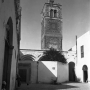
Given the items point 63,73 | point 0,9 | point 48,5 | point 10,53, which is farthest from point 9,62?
point 48,5

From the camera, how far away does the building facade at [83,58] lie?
68.2ft

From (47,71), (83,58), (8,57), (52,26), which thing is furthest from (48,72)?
(52,26)

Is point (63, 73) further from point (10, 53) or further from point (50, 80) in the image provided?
point (10, 53)

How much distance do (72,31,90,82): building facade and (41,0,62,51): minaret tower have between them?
49.2 feet

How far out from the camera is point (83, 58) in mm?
22250

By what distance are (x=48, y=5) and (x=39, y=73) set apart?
25.8 metres

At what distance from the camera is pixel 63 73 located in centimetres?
2175

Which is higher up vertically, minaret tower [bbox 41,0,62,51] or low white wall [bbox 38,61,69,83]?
minaret tower [bbox 41,0,62,51]

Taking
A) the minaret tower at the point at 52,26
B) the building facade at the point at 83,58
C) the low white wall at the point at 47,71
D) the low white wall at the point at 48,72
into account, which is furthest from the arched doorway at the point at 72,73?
the minaret tower at the point at 52,26

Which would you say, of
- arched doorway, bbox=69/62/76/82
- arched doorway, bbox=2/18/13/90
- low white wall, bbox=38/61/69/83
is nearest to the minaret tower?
arched doorway, bbox=69/62/76/82

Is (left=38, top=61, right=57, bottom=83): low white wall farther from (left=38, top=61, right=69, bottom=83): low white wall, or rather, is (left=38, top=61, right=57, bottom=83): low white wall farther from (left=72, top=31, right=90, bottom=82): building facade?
(left=72, top=31, right=90, bottom=82): building facade

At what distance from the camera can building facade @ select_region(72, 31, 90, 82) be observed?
2078cm

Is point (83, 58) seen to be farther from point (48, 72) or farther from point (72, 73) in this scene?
point (48, 72)

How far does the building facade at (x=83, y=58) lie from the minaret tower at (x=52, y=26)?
1500 cm
